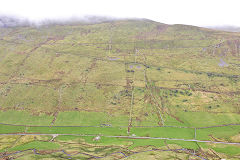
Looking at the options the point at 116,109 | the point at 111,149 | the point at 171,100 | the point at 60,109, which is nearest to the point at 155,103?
the point at 171,100

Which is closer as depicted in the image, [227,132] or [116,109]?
[227,132]

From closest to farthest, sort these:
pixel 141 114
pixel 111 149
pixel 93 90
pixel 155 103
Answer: pixel 111 149 → pixel 141 114 → pixel 155 103 → pixel 93 90

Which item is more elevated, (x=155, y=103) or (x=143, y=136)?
(x=155, y=103)

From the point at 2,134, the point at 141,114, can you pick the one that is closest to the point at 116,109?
the point at 141,114

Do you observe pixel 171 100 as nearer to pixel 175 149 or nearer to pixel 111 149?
pixel 175 149

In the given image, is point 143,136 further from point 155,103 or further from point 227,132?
point 227,132

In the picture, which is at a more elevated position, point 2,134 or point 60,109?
point 60,109

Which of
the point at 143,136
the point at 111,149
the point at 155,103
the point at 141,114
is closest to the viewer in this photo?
the point at 111,149

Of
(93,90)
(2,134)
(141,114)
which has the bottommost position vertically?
(2,134)

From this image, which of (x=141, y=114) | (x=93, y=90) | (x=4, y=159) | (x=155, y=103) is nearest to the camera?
(x=4, y=159)
